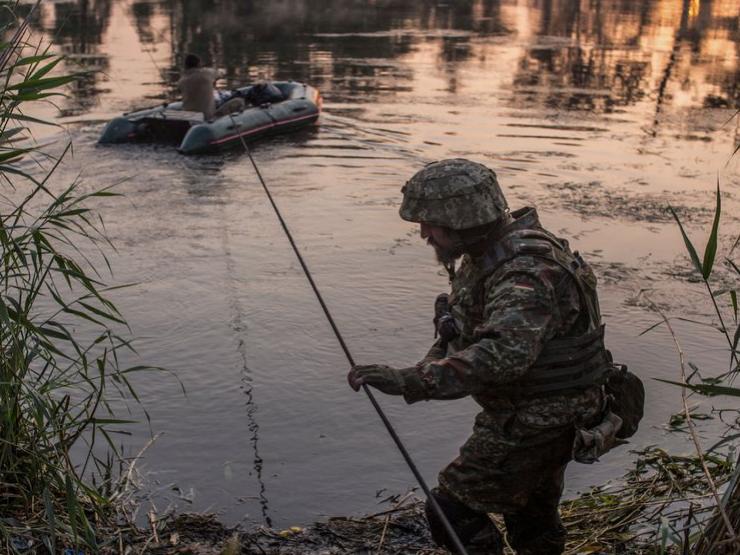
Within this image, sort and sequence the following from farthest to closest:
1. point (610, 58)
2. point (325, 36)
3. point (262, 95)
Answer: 1. point (325, 36)
2. point (610, 58)
3. point (262, 95)

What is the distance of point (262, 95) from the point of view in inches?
683

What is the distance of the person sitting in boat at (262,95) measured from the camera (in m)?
17.3

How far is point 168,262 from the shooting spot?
33.4 feet

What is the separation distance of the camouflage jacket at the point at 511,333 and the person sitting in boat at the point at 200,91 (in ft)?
39.0

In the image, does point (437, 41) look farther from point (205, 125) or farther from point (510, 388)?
point (510, 388)

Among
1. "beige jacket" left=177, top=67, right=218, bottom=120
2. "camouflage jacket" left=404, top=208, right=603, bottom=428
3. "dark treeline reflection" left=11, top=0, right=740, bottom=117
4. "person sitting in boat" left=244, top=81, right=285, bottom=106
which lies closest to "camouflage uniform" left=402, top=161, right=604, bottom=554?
"camouflage jacket" left=404, top=208, right=603, bottom=428

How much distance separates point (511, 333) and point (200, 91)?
12.6m

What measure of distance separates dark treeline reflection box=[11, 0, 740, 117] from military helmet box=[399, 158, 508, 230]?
14.9 meters

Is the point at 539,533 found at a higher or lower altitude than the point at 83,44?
lower

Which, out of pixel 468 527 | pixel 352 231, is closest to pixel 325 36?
pixel 352 231

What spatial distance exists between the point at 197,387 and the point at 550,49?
77.9 feet

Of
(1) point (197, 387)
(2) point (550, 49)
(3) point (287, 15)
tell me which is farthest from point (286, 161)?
(3) point (287, 15)

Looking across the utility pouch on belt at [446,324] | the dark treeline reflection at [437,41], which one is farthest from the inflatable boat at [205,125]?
the utility pouch on belt at [446,324]

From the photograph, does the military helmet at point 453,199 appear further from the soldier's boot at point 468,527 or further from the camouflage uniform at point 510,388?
the soldier's boot at point 468,527
